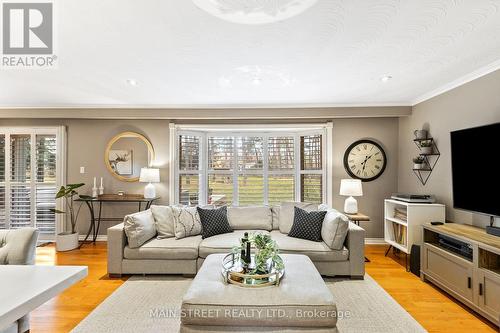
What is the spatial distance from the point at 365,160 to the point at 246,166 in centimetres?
210

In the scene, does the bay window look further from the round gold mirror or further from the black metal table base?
the black metal table base

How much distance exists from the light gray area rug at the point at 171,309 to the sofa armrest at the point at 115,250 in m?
0.25

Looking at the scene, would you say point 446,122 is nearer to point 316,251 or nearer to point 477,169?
point 477,169

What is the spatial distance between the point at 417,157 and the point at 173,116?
3841 mm

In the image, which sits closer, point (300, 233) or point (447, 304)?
point (447, 304)

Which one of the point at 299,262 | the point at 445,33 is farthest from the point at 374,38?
the point at 299,262

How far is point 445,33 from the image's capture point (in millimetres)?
2070

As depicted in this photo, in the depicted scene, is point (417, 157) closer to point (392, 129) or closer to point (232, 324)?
point (392, 129)

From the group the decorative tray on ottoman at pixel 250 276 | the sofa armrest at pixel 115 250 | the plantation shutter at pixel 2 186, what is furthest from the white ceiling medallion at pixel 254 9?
the plantation shutter at pixel 2 186


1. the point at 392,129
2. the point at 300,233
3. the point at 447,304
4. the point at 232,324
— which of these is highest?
the point at 392,129

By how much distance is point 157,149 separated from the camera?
4.64m

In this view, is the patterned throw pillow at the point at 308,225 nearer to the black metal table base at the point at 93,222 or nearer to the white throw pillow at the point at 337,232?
the white throw pillow at the point at 337,232

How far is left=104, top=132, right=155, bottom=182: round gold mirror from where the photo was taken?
4.61m

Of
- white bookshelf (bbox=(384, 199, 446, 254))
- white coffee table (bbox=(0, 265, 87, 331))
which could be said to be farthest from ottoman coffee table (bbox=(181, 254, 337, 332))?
white bookshelf (bbox=(384, 199, 446, 254))
